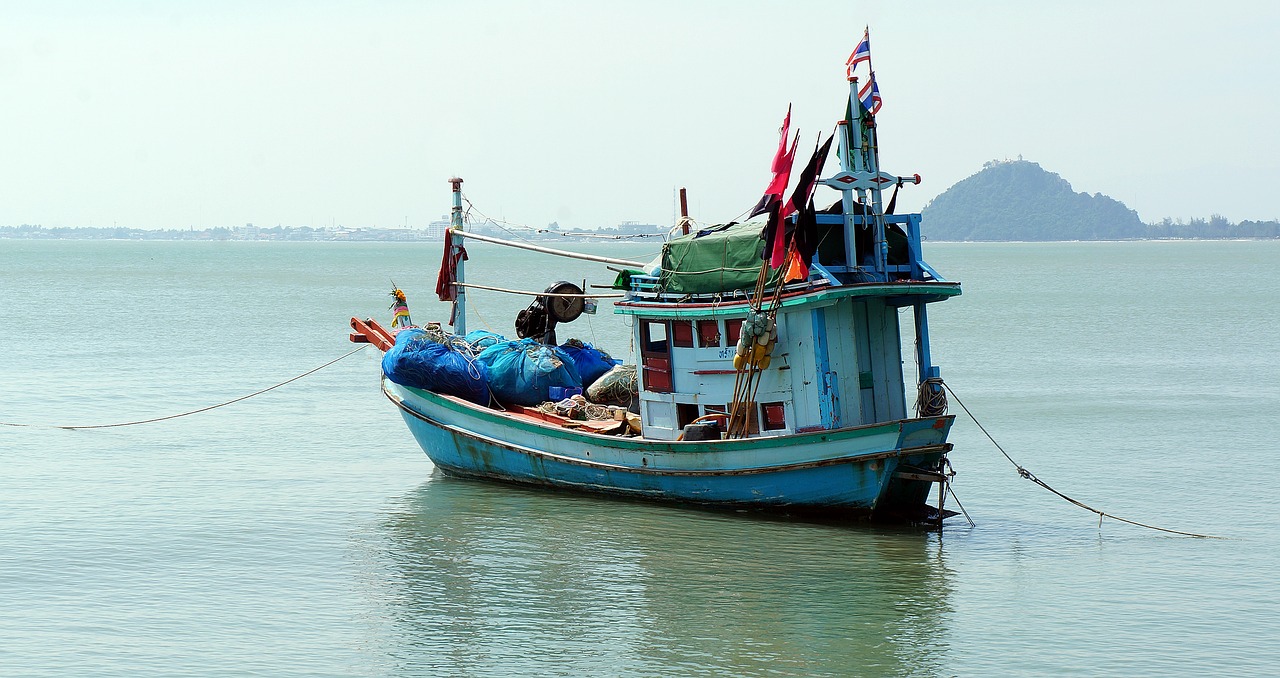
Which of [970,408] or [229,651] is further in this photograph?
[970,408]

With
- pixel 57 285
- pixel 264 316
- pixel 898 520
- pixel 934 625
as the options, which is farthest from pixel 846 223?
pixel 57 285

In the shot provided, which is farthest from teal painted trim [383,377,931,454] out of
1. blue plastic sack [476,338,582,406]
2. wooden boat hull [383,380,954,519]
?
blue plastic sack [476,338,582,406]

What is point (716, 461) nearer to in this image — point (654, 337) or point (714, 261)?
point (654, 337)

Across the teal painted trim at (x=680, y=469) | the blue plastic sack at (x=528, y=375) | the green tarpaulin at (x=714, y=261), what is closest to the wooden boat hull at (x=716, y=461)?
the teal painted trim at (x=680, y=469)

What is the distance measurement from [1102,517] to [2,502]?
16.6 metres

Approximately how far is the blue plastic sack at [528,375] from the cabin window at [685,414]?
3.28 m

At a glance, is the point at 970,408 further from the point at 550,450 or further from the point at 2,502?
the point at 2,502

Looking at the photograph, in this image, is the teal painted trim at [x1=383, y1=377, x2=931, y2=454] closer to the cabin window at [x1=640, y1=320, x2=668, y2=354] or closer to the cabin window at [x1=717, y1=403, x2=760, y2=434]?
the cabin window at [x1=717, y1=403, x2=760, y2=434]

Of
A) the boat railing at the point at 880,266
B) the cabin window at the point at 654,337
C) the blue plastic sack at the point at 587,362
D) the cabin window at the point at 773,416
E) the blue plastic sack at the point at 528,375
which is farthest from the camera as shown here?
the blue plastic sack at the point at 587,362

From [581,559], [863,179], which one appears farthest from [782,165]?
[581,559]

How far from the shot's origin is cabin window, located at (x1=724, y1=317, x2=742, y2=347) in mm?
18328

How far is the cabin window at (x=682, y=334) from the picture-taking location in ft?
61.7

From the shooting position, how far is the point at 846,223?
17812 mm

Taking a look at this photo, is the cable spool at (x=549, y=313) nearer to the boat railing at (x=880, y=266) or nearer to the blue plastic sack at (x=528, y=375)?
the blue plastic sack at (x=528, y=375)
